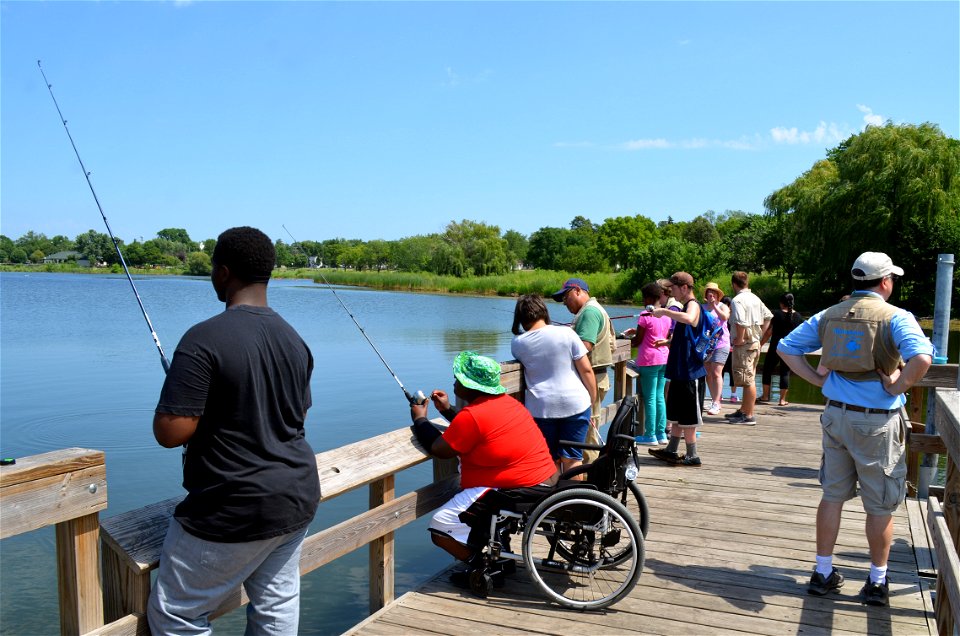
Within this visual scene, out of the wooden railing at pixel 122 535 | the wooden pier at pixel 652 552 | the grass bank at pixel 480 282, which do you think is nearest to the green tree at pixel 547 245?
the grass bank at pixel 480 282

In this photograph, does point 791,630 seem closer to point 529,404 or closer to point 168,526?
point 529,404

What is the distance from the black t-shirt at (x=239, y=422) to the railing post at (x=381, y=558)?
1462 mm

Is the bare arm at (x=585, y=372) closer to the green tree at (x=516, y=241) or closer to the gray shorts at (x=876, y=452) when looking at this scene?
the gray shorts at (x=876, y=452)

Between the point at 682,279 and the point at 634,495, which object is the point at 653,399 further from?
the point at 634,495

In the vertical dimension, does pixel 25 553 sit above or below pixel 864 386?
below

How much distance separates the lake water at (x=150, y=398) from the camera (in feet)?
21.0

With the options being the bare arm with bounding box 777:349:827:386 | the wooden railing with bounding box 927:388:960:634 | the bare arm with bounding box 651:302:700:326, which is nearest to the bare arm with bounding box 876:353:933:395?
A: the wooden railing with bounding box 927:388:960:634

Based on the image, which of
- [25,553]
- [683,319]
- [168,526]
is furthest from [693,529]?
[25,553]

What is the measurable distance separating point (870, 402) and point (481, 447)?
1.85 meters

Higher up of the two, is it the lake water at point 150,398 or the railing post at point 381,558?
the railing post at point 381,558

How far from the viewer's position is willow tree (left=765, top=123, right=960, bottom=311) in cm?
2852

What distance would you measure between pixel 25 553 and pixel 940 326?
27.2ft

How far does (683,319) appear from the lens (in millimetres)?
6246

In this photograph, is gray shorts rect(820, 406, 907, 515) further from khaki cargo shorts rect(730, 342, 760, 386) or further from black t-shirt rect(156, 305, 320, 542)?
khaki cargo shorts rect(730, 342, 760, 386)
